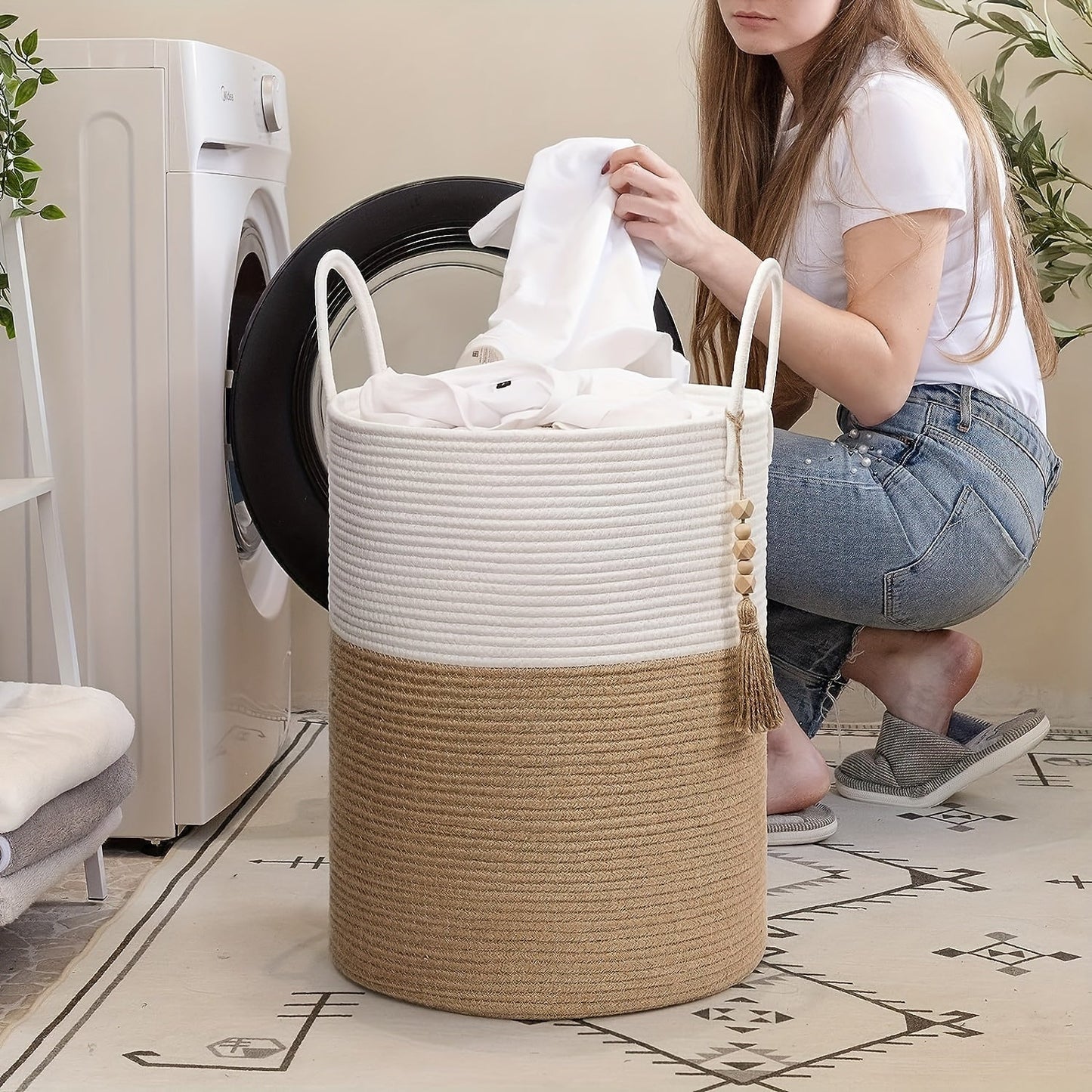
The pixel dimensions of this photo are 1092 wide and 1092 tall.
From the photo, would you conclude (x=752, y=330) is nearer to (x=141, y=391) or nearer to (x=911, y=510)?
(x=911, y=510)

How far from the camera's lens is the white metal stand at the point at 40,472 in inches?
56.1

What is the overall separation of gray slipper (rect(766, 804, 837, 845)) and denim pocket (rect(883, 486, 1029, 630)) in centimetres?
25

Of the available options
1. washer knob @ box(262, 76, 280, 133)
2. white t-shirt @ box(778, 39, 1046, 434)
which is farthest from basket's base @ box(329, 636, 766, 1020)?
washer knob @ box(262, 76, 280, 133)

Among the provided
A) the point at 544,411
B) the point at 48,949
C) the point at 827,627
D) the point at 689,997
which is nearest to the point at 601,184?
the point at 544,411

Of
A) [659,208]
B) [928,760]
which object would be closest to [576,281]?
[659,208]

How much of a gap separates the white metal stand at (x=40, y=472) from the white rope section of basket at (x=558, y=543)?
44 cm

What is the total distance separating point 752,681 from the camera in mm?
1152

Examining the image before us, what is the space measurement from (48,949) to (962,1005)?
84 cm

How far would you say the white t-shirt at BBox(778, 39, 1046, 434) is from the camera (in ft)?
4.75

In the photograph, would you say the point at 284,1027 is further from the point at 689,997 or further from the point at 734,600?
the point at 734,600

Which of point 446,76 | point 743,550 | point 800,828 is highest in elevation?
point 446,76

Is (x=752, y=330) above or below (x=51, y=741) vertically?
above

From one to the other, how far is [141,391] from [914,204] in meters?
0.86

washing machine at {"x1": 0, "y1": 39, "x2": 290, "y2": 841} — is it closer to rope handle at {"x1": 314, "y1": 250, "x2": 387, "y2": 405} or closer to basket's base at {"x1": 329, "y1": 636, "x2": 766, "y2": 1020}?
rope handle at {"x1": 314, "y1": 250, "x2": 387, "y2": 405}
